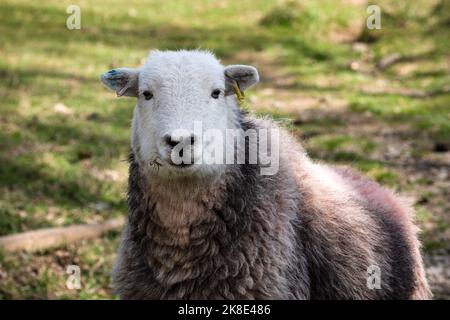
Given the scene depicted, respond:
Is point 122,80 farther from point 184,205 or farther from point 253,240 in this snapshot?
point 253,240

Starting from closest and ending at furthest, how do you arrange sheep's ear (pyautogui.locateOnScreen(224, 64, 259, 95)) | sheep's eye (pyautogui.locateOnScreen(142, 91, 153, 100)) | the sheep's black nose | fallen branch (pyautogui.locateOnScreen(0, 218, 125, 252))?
the sheep's black nose, sheep's eye (pyautogui.locateOnScreen(142, 91, 153, 100)), sheep's ear (pyautogui.locateOnScreen(224, 64, 259, 95)), fallen branch (pyautogui.locateOnScreen(0, 218, 125, 252))

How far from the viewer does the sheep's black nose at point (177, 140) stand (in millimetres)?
3766

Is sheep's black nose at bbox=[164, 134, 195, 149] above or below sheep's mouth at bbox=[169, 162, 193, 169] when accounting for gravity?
above

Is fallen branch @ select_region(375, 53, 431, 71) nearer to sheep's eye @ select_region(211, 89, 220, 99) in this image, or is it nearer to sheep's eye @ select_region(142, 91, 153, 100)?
sheep's eye @ select_region(211, 89, 220, 99)

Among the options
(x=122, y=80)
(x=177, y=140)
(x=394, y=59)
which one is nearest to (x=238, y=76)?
(x=122, y=80)

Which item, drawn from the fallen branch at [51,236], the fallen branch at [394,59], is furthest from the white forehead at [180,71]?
the fallen branch at [394,59]

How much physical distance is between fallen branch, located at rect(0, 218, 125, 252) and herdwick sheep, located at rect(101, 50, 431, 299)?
181cm

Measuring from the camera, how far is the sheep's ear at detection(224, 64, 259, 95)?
14.3 ft

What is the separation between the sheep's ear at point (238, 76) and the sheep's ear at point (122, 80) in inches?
21.6

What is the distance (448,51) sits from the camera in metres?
13.7

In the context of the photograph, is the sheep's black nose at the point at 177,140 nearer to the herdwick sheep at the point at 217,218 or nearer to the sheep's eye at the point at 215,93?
the herdwick sheep at the point at 217,218

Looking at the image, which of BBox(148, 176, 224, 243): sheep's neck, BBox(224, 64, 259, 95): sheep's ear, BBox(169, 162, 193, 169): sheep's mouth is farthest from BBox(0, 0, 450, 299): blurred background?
BBox(169, 162, 193, 169): sheep's mouth

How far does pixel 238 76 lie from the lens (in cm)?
438
